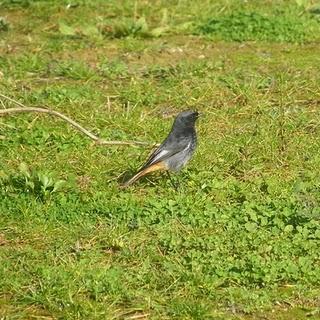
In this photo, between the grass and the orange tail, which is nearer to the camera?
the grass

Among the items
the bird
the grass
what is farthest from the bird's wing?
the grass

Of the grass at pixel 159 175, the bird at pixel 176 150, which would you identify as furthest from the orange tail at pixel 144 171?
the grass at pixel 159 175

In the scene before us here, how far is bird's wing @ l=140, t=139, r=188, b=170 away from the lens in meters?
8.35

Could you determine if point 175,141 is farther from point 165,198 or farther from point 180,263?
point 180,263

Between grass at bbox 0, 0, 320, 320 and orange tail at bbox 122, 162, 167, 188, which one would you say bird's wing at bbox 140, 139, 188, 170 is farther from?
grass at bbox 0, 0, 320, 320

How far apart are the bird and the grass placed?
0.13m

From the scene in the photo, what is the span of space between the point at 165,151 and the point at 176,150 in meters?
0.10

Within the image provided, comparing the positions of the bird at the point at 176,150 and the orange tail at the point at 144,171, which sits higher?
the bird at the point at 176,150

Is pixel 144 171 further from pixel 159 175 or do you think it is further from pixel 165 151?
pixel 159 175

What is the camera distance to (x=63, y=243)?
24.1 ft

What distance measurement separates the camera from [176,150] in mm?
8438

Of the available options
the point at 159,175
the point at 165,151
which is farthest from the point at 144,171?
the point at 159,175

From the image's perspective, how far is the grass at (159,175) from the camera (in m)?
6.67

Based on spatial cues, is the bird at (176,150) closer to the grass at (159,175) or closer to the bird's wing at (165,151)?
the bird's wing at (165,151)
